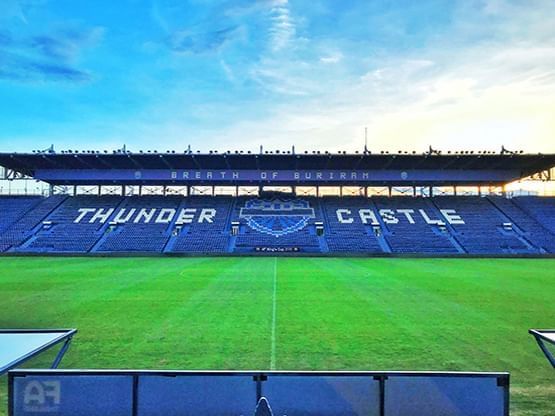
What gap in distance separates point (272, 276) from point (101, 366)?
1332 cm

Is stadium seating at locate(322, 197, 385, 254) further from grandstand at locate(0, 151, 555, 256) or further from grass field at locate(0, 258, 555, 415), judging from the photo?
grass field at locate(0, 258, 555, 415)

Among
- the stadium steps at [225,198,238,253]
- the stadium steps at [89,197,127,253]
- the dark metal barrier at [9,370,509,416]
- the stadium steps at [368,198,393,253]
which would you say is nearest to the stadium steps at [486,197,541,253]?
the stadium steps at [368,198,393,253]

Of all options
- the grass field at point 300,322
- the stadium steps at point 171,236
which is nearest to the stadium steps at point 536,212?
the grass field at point 300,322

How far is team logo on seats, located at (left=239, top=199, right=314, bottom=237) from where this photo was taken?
129 ft

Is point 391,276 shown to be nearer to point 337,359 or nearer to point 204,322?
point 204,322

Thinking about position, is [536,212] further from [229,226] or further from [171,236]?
[171,236]

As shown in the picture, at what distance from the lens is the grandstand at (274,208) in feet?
119

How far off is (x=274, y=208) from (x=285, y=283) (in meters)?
25.9

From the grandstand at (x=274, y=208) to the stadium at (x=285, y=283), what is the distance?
0.21 metres

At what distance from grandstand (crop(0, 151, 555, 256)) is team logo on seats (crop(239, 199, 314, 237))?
0.10 meters

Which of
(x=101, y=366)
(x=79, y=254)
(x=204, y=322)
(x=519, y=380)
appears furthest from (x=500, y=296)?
(x=79, y=254)

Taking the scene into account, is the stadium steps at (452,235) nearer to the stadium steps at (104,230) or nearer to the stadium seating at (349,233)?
the stadium seating at (349,233)

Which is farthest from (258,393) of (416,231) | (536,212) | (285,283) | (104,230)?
(536,212)

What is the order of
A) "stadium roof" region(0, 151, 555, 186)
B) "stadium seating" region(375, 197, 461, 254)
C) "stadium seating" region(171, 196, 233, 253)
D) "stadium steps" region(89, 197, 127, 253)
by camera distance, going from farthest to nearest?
"stadium roof" region(0, 151, 555, 186)
"stadium seating" region(171, 196, 233, 253)
"stadium steps" region(89, 197, 127, 253)
"stadium seating" region(375, 197, 461, 254)
